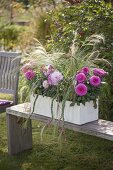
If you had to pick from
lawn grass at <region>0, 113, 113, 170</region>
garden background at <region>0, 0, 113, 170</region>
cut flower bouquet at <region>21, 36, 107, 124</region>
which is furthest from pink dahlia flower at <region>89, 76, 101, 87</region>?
lawn grass at <region>0, 113, 113, 170</region>

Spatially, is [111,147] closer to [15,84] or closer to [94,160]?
[94,160]

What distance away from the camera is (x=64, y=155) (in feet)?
13.0

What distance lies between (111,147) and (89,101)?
1.25 meters

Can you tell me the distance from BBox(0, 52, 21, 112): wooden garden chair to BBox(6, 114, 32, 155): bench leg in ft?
0.83

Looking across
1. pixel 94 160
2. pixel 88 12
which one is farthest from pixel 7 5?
pixel 94 160

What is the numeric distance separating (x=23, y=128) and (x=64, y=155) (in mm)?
505

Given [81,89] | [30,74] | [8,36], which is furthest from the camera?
[8,36]

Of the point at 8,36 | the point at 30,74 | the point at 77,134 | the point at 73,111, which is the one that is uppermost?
the point at 8,36

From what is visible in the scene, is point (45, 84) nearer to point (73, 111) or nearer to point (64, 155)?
point (73, 111)

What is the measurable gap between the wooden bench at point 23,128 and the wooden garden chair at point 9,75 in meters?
0.27

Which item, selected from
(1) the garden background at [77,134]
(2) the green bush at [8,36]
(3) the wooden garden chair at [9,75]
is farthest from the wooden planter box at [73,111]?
(2) the green bush at [8,36]

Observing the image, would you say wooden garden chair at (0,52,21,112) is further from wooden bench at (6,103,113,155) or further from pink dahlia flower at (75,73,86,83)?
pink dahlia flower at (75,73,86,83)

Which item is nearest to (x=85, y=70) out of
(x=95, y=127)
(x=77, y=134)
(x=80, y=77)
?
(x=80, y=77)

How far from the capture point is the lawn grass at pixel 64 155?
3695 millimetres
